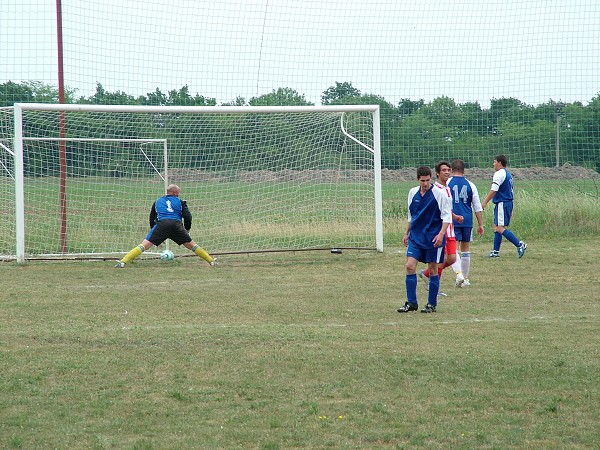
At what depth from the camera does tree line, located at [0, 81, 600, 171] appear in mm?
21406

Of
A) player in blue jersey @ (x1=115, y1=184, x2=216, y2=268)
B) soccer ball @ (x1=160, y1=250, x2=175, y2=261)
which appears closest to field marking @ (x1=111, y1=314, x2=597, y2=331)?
player in blue jersey @ (x1=115, y1=184, x2=216, y2=268)

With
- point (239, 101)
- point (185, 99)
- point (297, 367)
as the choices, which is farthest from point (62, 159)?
point (297, 367)

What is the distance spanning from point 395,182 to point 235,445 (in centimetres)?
1682

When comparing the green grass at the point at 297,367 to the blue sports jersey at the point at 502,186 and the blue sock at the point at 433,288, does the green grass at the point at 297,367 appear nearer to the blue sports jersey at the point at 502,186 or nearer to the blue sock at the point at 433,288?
the blue sock at the point at 433,288

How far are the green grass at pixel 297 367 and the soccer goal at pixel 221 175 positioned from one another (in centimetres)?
517

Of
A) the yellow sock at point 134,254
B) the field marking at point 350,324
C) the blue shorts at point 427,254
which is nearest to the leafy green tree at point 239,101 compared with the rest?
the yellow sock at point 134,254

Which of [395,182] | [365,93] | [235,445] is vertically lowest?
A: [235,445]

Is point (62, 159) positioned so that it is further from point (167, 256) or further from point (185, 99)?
point (185, 99)

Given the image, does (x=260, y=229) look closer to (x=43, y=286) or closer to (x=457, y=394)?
(x=43, y=286)

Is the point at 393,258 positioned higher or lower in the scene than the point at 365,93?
lower

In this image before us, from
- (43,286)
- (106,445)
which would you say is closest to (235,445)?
(106,445)

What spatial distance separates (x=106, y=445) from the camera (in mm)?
5375

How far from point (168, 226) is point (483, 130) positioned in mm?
Answer: 9513

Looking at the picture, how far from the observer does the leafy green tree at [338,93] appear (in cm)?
2092
